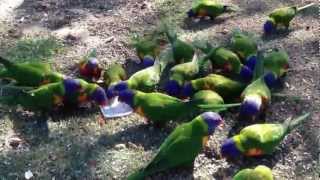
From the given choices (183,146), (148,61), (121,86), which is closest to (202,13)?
(148,61)

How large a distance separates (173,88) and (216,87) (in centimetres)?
24

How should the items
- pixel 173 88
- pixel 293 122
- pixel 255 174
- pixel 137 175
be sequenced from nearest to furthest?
pixel 255 174 → pixel 137 175 → pixel 293 122 → pixel 173 88

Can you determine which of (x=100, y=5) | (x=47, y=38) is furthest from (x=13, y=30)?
(x=100, y=5)

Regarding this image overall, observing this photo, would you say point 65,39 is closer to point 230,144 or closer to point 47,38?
point 47,38

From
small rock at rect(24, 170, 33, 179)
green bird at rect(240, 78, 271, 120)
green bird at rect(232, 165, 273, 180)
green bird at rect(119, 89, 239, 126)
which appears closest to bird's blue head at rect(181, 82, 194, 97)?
green bird at rect(119, 89, 239, 126)

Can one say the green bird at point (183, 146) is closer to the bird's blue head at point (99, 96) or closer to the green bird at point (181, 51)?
the bird's blue head at point (99, 96)

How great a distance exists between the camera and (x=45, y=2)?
442cm

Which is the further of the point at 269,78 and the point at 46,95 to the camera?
the point at 269,78

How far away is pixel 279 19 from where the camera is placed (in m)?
3.87

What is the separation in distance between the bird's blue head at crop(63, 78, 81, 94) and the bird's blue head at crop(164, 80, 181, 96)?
1.63ft

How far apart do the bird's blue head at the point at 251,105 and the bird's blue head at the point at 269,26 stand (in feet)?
3.22

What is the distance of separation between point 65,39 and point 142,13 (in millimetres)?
655

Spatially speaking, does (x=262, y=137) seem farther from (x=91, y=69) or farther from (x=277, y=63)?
(x=91, y=69)

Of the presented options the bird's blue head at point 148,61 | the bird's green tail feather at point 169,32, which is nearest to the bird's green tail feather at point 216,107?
the bird's blue head at point 148,61
